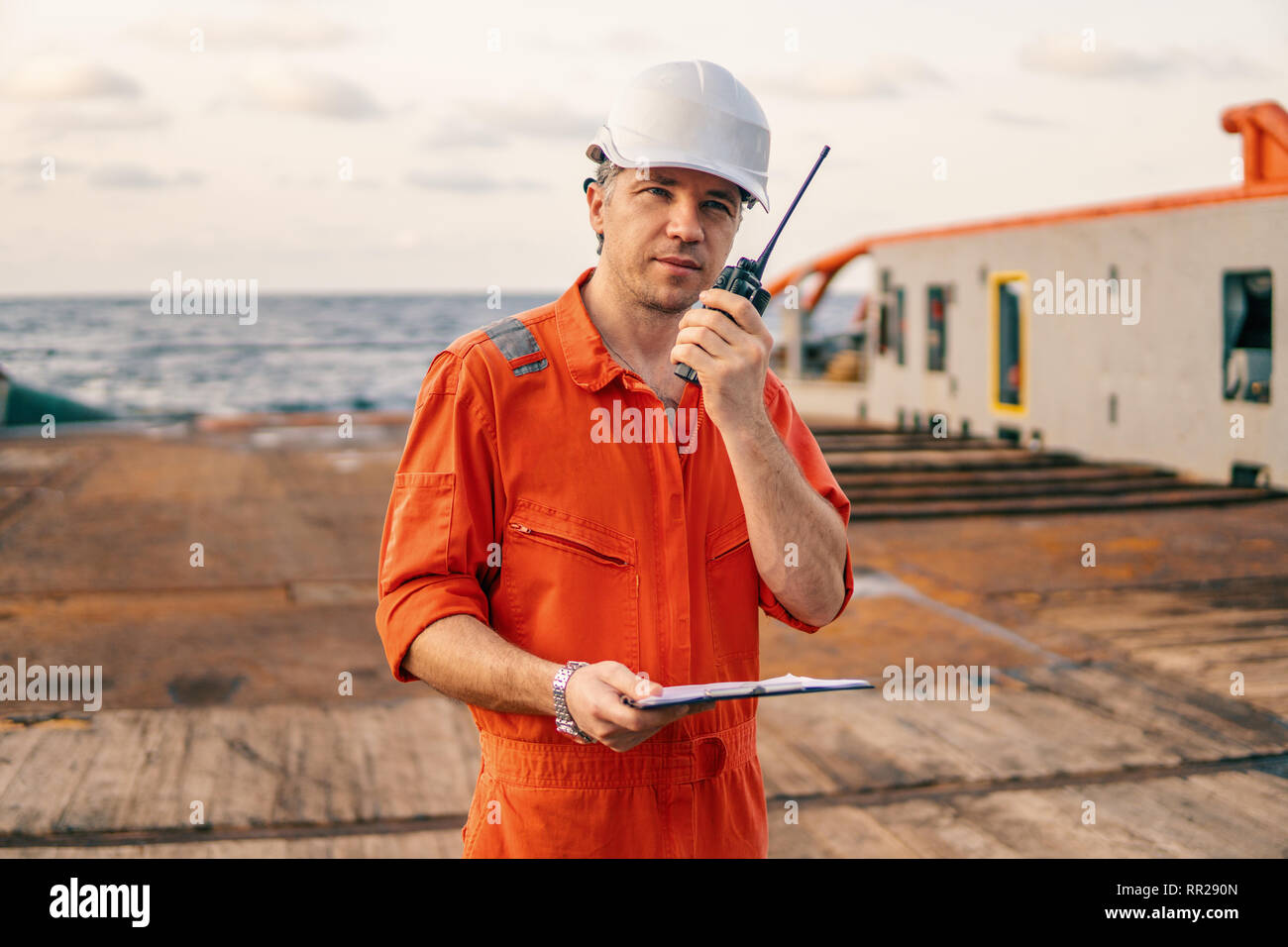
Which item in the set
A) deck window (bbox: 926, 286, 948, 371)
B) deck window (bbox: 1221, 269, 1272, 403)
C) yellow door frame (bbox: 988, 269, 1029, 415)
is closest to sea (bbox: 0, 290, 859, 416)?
deck window (bbox: 926, 286, 948, 371)

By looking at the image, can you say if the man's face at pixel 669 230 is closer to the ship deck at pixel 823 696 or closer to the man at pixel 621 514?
the man at pixel 621 514

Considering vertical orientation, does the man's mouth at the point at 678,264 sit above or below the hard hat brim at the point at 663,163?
below

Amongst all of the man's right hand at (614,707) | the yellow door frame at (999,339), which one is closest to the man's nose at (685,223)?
the man's right hand at (614,707)

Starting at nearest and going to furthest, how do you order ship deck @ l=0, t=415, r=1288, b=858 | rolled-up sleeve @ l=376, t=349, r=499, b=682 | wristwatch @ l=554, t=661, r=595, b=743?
wristwatch @ l=554, t=661, r=595, b=743, rolled-up sleeve @ l=376, t=349, r=499, b=682, ship deck @ l=0, t=415, r=1288, b=858

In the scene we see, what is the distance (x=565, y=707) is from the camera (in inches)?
73.0

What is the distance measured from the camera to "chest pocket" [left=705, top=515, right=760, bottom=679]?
215 centimetres

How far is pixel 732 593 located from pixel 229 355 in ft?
176

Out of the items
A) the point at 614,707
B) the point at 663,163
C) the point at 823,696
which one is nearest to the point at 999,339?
the point at 823,696

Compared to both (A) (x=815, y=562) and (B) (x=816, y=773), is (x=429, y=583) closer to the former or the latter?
(A) (x=815, y=562)

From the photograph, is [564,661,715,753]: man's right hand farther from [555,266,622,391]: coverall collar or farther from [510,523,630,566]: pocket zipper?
[555,266,622,391]: coverall collar

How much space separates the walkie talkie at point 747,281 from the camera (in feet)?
6.63

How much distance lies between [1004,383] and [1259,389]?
4.45 metres

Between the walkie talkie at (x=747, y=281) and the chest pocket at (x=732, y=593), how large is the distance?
31 cm

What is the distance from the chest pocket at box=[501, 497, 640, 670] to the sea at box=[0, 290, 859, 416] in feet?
81.4
